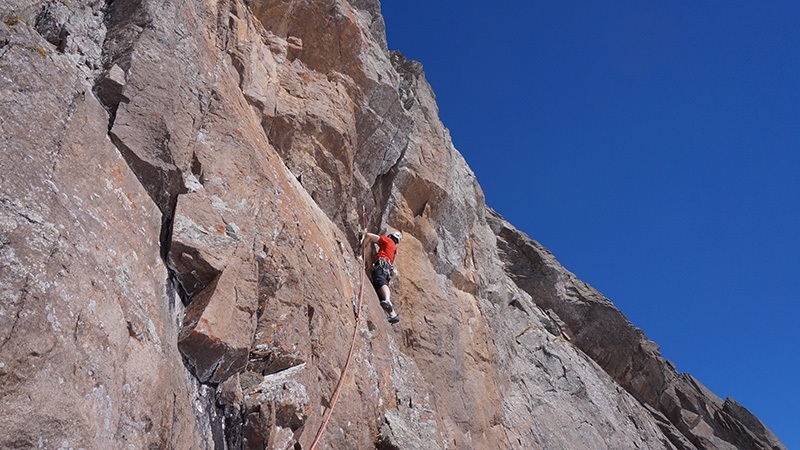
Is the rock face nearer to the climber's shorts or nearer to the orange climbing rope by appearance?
the orange climbing rope

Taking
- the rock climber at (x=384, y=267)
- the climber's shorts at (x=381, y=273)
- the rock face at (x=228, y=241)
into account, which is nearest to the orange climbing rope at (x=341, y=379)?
the rock face at (x=228, y=241)

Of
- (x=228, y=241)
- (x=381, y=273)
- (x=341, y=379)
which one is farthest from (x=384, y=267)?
(x=228, y=241)

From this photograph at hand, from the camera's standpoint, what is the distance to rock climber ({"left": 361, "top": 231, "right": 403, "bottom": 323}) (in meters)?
11.8

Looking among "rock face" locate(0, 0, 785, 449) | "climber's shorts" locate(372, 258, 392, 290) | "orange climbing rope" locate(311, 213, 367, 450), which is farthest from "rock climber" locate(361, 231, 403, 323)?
"orange climbing rope" locate(311, 213, 367, 450)

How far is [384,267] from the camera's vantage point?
479 inches

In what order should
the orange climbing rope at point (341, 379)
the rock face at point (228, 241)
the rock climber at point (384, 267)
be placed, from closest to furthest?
the rock face at point (228, 241) → the orange climbing rope at point (341, 379) → the rock climber at point (384, 267)

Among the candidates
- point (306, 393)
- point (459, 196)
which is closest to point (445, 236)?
point (459, 196)

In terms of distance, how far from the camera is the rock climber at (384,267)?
11.8m

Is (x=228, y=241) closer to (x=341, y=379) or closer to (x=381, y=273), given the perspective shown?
(x=341, y=379)

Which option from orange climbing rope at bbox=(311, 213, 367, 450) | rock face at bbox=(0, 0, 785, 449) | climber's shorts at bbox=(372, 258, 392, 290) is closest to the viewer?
rock face at bbox=(0, 0, 785, 449)

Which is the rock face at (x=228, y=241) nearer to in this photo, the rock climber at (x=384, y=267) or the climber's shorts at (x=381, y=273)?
the rock climber at (x=384, y=267)

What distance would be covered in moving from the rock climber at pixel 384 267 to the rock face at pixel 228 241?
322 millimetres

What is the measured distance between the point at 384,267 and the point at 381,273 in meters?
0.16

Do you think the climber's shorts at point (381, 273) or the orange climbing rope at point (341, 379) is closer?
the orange climbing rope at point (341, 379)
